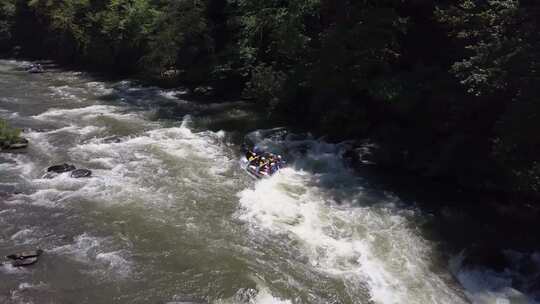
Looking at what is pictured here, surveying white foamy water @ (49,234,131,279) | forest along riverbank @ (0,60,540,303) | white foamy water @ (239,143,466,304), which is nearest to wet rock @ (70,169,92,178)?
forest along riverbank @ (0,60,540,303)

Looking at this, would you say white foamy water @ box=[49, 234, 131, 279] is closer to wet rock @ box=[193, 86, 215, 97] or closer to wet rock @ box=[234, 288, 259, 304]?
wet rock @ box=[234, 288, 259, 304]

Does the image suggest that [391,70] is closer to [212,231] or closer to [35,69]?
[212,231]

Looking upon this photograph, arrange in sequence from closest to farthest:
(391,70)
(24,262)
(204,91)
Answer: (24,262)
(391,70)
(204,91)

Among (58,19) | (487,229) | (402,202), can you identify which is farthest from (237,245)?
(58,19)

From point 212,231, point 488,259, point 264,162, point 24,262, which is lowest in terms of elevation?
point 24,262

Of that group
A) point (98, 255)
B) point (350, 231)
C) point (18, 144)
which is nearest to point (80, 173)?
point (18, 144)

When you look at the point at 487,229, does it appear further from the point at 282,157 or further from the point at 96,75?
the point at 96,75
